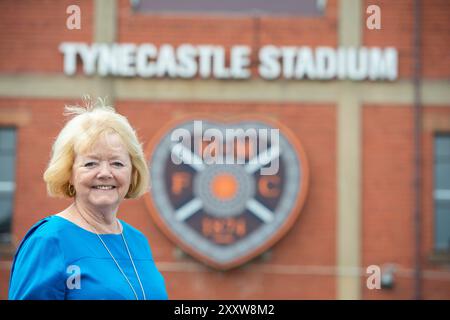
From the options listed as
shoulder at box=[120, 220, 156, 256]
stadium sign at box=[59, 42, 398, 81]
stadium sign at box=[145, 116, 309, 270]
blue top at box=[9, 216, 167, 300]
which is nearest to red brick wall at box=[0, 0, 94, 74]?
stadium sign at box=[59, 42, 398, 81]

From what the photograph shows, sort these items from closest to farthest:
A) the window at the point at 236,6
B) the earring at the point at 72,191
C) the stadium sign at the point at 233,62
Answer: the earring at the point at 72,191, the stadium sign at the point at 233,62, the window at the point at 236,6

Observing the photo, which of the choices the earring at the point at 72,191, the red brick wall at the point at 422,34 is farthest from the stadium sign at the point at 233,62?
the earring at the point at 72,191

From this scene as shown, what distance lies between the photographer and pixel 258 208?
898 cm

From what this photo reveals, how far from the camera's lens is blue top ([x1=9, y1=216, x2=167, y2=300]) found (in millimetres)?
2033

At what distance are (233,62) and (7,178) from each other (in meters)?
3.07

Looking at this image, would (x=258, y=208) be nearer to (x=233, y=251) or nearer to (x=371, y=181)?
(x=233, y=251)

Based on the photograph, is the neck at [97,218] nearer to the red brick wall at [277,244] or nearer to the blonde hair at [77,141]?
the blonde hair at [77,141]

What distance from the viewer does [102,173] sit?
7.33 feet

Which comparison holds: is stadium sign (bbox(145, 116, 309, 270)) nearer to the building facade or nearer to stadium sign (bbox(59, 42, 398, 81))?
the building facade

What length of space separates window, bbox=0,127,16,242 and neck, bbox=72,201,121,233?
726 cm

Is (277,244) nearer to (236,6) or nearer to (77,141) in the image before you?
(236,6)

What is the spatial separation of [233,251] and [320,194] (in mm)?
1260

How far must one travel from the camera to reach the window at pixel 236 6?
957 cm

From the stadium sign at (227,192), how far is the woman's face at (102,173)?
654 centimetres
